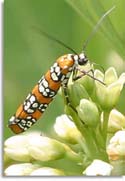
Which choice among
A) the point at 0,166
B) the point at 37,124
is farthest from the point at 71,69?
the point at 0,166

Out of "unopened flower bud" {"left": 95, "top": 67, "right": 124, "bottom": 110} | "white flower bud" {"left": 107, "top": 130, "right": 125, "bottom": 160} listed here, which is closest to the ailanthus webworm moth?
"unopened flower bud" {"left": 95, "top": 67, "right": 124, "bottom": 110}

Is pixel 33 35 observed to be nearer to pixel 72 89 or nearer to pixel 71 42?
pixel 71 42

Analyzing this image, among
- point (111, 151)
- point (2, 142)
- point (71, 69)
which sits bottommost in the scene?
point (111, 151)

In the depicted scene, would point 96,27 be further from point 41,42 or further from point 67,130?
point 67,130

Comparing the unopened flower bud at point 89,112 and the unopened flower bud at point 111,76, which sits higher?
the unopened flower bud at point 111,76

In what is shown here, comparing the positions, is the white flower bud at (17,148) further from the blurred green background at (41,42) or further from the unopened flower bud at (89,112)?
the unopened flower bud at (89,112)

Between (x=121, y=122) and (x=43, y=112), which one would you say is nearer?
(x=121, y=122)

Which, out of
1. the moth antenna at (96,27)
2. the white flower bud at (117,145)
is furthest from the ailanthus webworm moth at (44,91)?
the white flower bud at (117,145)

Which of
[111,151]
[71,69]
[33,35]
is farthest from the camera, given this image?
[33,35]
